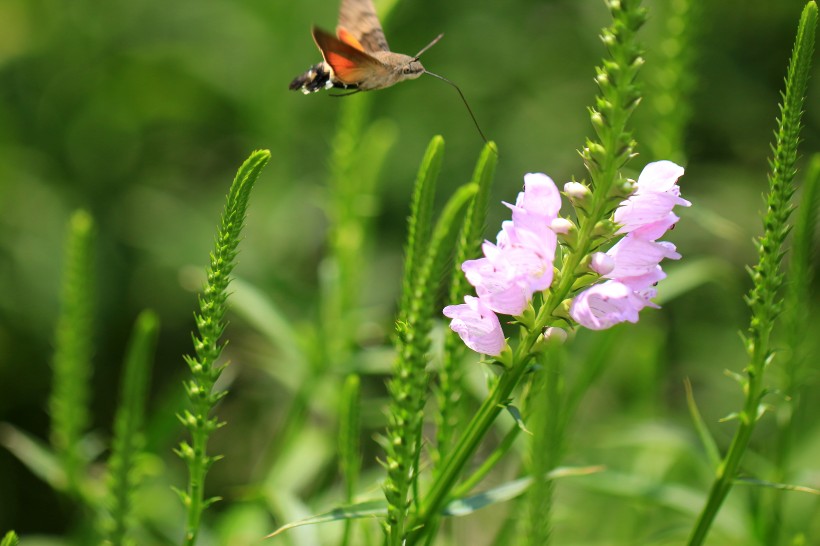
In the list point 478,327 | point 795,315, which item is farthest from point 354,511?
point 795,315

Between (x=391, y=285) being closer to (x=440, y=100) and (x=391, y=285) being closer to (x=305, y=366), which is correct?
(x=440, y=100)

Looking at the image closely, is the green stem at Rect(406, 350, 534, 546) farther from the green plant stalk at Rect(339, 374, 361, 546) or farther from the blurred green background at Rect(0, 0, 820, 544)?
the blurred green background at Rect(0, 0, 820, 544)

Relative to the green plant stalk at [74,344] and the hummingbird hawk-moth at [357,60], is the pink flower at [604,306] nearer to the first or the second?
the hummingbird hawk-moth at [357,60]

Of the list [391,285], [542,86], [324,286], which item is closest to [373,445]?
[391,285]

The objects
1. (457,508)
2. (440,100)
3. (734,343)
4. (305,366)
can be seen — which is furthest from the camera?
(440,100)

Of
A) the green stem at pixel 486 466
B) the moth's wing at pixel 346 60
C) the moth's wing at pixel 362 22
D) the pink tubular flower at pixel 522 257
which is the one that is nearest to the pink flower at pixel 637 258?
the pink tubular flower at pixel 522 257

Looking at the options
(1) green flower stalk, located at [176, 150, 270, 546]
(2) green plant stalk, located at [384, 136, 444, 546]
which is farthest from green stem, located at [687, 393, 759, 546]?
(1) green flower stalk, located at [176, 150, 270, 546]

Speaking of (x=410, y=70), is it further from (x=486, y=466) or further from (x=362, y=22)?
(x=486, y=466)
